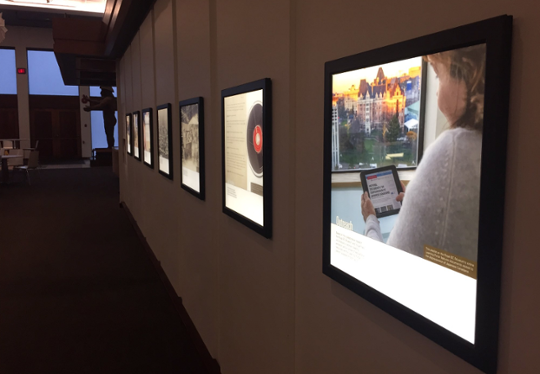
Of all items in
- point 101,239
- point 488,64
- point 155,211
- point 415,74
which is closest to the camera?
point 488,64

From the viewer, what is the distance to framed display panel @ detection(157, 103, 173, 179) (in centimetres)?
439

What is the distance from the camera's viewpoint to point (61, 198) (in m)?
11.2

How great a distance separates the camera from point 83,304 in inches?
180

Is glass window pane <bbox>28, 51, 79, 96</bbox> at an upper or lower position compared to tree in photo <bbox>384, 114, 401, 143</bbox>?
upper

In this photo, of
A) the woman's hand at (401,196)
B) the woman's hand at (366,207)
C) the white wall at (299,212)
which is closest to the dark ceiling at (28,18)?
the white wall at (299,212)

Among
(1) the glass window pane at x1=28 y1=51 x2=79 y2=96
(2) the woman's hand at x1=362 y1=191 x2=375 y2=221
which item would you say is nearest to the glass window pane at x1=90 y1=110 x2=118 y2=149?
(1) the glass window pane at x1=28 y1=51 x2=79 y2=96

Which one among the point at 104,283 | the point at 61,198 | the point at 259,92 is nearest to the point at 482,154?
the point at 259,92

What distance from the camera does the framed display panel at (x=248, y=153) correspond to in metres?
2.16

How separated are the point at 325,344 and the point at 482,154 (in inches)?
41.4

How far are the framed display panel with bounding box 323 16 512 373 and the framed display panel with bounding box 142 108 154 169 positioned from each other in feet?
14.5

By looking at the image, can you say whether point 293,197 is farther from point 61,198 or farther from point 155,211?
point 61,198

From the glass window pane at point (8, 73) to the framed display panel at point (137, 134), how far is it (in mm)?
16022

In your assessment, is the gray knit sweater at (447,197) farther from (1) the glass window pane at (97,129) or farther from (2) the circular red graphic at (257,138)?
(1) the glass window pane at (97,129)

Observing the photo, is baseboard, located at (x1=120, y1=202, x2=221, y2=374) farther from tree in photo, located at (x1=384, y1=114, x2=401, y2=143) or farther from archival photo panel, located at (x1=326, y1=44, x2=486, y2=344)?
tree in photo, located at (x1=384, y1=114, x2=401, y2=143)
